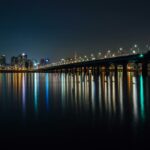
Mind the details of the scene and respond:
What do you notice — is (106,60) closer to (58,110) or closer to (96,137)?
(58,110)

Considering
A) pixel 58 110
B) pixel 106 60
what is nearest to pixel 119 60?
pixel 106 60

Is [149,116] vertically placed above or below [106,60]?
below

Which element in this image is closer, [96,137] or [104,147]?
[104,147]

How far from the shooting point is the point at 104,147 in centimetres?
996

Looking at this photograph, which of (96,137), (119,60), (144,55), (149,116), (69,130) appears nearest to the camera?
(96,137)

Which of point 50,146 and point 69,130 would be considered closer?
point 50,146

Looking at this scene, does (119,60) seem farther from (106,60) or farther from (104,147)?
(104,147)

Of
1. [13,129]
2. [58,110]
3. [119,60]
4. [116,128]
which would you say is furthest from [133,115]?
[119,60]

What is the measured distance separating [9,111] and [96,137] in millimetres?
8574

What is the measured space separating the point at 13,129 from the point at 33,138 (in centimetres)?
201

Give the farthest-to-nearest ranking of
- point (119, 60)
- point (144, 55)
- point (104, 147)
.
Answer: point (119, 60) < point (144, 55) < point (104, 147)

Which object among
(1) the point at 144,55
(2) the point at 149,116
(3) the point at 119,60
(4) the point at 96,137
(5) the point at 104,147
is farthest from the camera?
(3) the point at 119,60

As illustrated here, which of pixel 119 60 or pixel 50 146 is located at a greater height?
pixel 119 60

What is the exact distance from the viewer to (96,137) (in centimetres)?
1122
